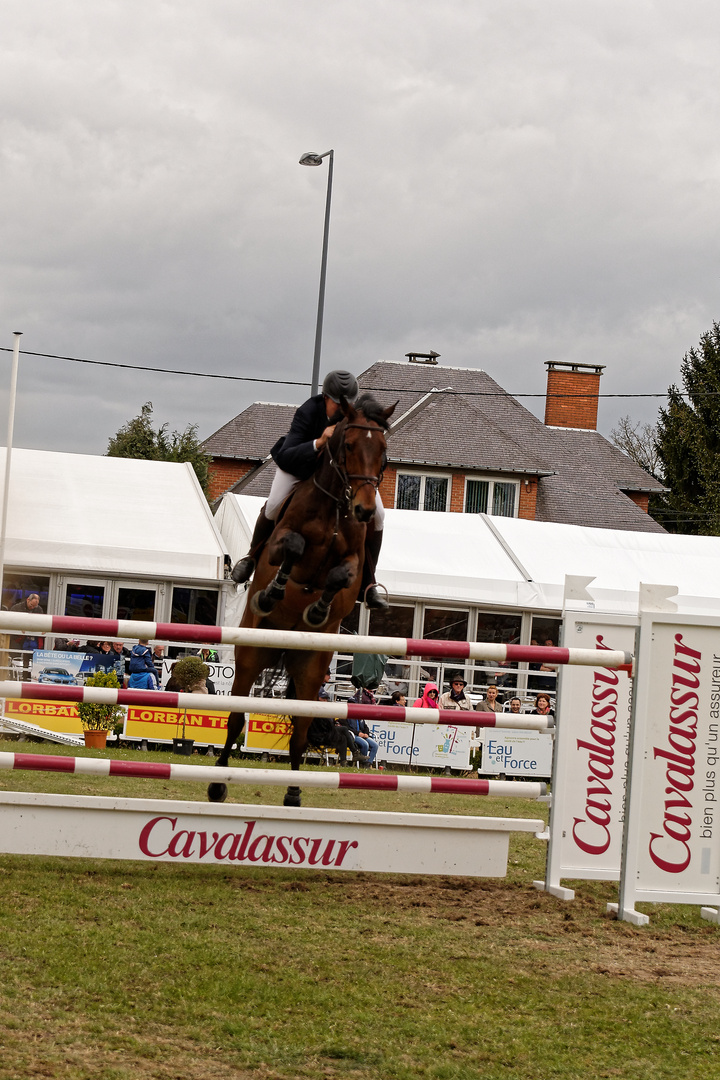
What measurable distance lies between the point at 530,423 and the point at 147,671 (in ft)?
69.1

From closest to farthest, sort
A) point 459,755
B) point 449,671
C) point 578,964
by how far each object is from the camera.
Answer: point 578,964
point 459,755
point 449,671

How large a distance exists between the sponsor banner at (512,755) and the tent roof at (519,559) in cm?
378

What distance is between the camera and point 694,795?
441cm

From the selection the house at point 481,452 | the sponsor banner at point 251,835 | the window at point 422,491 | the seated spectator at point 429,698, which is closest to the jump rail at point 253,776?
the sponsor banner at point 251,835

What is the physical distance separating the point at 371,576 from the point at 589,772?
1953 mm

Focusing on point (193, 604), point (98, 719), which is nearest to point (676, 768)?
point (98, 719)

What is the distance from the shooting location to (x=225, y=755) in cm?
574

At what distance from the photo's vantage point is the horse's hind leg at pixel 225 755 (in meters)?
5.45

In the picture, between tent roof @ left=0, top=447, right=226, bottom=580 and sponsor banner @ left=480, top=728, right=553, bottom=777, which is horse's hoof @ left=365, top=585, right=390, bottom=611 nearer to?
sponsor banner @ left=480, top=728, right=553, bottom=777

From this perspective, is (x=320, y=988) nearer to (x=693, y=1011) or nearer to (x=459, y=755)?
(x=693, y=1011)

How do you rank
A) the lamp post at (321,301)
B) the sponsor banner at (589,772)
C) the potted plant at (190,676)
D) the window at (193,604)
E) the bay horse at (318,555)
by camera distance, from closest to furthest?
the sponsor banner at (589,772)
the bay horse at (318,555)
the potted plant at (190,676)
the window at (193,604)
the lamp post at (321,301)

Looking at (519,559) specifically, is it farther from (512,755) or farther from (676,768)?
(676,768)

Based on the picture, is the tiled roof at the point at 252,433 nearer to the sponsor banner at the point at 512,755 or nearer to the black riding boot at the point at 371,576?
the sponsor banner at the point at 512,755

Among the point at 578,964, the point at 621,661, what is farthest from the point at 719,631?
the point at 578,964
